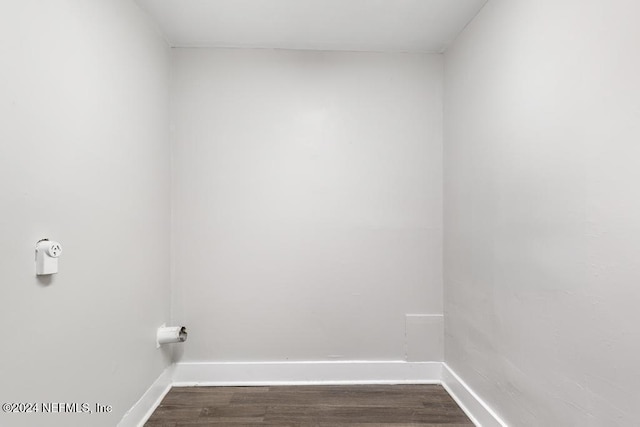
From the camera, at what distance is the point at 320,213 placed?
8.77ft

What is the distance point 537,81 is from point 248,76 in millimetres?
1826

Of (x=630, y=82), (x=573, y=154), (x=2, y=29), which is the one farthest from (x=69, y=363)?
(x=630, y=82)

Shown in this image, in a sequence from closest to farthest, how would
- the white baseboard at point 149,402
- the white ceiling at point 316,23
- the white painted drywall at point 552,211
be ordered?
the white painted drywall at point 552,211 < the white baseboard at point 149,402 < the white ceiling at point 316,23

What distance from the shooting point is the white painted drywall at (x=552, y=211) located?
1.17m

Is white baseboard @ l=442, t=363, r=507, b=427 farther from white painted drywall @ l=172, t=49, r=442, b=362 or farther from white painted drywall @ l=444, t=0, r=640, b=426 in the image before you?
white painted drywall @ l=172, t=49, r=442, b=362

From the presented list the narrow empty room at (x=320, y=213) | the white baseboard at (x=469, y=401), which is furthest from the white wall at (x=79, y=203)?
the white baseboard at (x=469, y=401)

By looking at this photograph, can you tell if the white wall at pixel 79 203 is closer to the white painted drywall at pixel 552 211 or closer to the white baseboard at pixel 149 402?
the white baseboard at pixel 149 402

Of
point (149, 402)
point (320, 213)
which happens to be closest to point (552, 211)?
point (320, 213)

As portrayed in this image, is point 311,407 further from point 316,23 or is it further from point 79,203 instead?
point 316,23

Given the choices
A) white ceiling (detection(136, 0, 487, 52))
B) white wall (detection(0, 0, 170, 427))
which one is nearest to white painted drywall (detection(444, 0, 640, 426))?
white ceiling (detection(136, 0, 487, 52))

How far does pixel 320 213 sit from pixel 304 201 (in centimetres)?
14

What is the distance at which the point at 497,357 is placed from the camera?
1923 mm

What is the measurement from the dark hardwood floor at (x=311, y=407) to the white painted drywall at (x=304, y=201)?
0.23 meters

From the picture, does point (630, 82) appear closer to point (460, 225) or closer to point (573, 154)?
point (573, 154)
